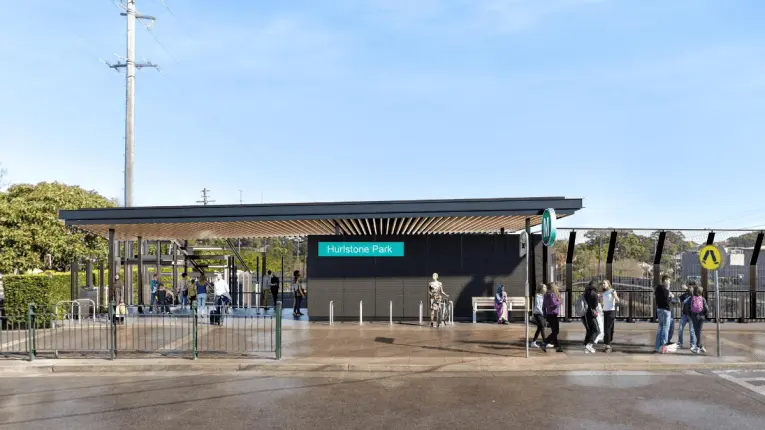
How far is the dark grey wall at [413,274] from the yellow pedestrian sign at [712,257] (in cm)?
666

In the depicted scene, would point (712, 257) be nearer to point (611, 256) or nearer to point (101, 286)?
point (611, 256)

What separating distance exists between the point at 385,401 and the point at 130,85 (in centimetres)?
2513

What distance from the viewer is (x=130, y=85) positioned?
94.2 feet

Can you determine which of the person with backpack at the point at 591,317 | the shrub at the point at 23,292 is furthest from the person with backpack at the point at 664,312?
the shrub at the point at 23,292

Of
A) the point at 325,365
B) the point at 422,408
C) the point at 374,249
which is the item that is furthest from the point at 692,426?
the point at 374,249

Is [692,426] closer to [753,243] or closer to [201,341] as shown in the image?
[201,341]

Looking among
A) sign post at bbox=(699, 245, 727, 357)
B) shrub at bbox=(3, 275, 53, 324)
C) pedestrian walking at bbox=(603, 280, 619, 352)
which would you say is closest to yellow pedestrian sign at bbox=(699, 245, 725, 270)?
sign post at bbox=(699, 245, 727, 357)

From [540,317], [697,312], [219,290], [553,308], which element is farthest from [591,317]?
[219,290]

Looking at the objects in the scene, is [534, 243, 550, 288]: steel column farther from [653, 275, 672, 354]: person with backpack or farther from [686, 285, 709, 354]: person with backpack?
[686, 285, 709, 354]: person with backpack

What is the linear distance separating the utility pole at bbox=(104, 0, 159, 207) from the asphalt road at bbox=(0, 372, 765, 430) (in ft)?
56.1

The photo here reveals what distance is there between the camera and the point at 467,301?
19109 mm

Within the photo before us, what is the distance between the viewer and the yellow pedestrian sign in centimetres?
1265

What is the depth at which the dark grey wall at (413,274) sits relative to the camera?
62.7ft

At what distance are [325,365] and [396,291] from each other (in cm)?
774
